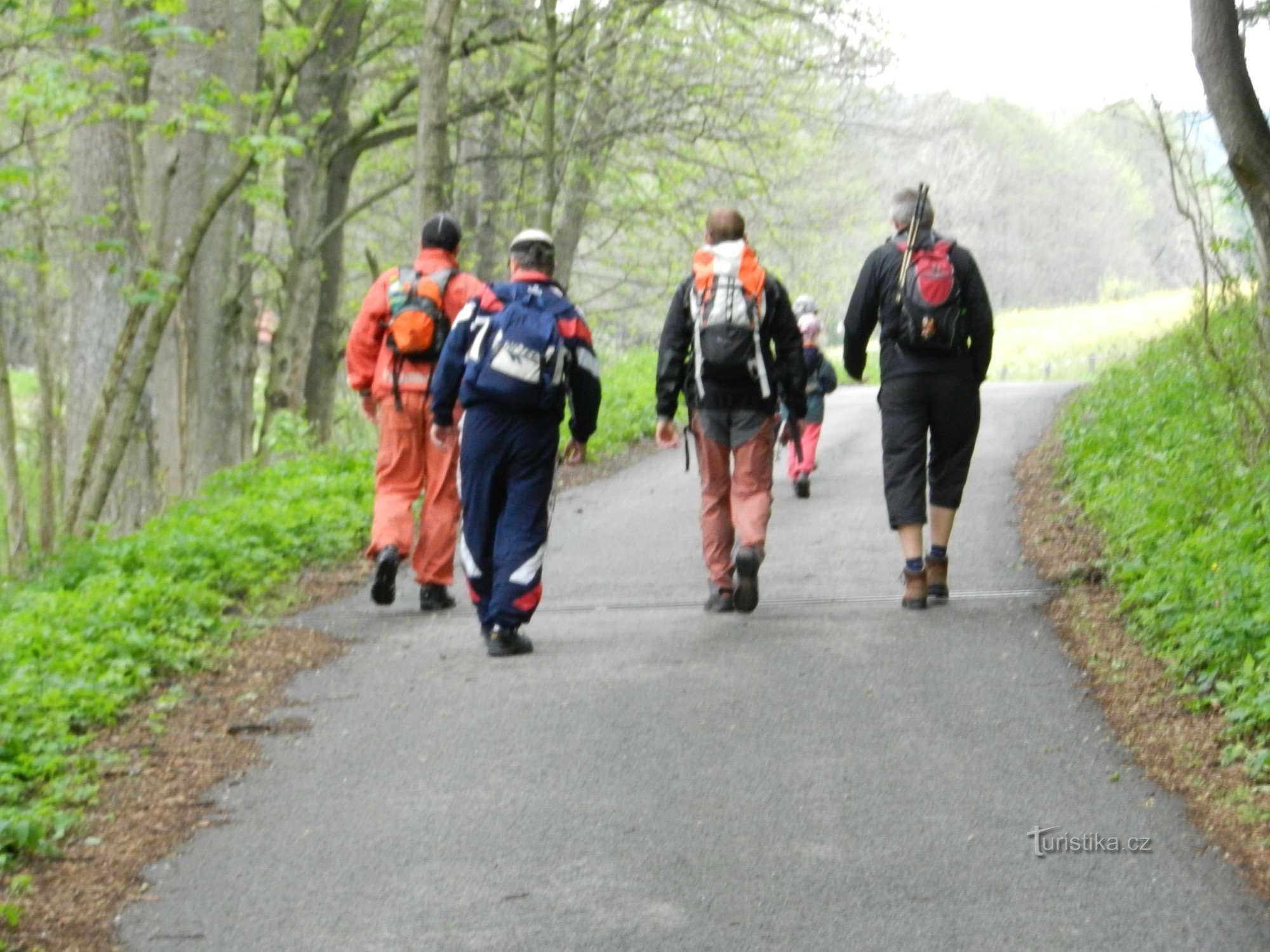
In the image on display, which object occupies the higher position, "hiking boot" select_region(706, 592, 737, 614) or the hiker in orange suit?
the hiker in orange suit

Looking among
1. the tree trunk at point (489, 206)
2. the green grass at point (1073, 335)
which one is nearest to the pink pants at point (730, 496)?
the tree trunk at point (489, 206)

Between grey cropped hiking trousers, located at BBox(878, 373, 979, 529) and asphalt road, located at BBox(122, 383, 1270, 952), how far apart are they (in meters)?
0.57

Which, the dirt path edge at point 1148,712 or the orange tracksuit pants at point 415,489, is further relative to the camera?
the orange tracksuit pants at point 415,489

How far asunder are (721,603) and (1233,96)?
414cm

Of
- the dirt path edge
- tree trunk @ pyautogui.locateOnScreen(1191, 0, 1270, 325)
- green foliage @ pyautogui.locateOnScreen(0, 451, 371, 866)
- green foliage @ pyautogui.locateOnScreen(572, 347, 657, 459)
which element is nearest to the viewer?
the dirt path edge

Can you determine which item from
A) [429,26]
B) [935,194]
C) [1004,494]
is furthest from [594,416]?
[935,194]

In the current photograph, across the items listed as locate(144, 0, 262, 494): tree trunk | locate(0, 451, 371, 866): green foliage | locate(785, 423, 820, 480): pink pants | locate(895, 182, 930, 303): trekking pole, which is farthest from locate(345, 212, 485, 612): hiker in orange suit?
locate(785, 423, 820, 480): pink pants

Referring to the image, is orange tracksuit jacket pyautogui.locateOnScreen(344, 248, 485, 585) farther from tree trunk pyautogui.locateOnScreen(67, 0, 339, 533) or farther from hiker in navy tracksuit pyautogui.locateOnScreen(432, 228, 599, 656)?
tree trunk pyautogui.locateOnScreen(67, 0, 339, 533)

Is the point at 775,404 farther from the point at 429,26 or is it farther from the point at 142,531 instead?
the point at 429,26

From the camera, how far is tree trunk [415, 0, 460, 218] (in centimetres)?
1316

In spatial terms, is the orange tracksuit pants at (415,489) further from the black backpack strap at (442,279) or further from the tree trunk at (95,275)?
the tree trunk at (95,275)

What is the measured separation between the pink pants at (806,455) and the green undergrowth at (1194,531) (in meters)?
2.00

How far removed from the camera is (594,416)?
7902 mm

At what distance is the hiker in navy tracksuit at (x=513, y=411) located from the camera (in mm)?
7516
